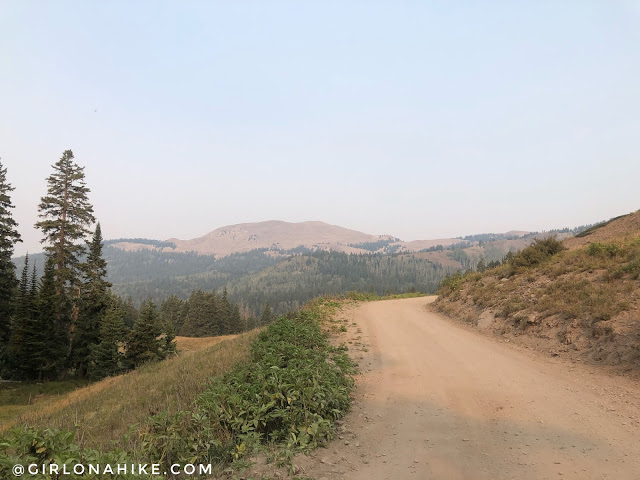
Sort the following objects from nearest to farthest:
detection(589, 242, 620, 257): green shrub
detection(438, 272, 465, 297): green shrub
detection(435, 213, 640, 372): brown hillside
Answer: detection(435, 213, 640, 372): brown hillside < detection(589, 242, 620, 257): green shrub < detection(438, 272, 465, 297): green shrub

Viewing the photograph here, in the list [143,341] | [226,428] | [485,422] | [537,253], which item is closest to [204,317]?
[143,341]

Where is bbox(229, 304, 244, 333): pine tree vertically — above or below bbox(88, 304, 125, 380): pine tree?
below

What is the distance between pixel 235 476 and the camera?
427cm

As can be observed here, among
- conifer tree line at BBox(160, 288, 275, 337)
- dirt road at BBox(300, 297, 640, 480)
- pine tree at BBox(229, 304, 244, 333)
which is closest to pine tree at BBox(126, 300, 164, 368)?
dirt road at BBox(300, 297, 640, 480)

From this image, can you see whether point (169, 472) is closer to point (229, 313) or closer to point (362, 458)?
point (362, 458)

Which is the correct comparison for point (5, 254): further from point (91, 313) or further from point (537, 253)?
point (537, 253)

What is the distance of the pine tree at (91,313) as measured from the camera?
3142cm

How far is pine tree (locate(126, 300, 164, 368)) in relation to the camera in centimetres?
3195

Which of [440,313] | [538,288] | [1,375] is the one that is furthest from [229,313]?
[538,288]

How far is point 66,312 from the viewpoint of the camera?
105 feet

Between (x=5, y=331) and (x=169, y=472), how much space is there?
3779cm

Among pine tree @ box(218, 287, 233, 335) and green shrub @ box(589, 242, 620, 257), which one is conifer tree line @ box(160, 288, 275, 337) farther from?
green shrub @ box(589, 242, 620, 257)

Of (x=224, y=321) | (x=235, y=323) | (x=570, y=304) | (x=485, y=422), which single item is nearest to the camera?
(x=485, y=422)

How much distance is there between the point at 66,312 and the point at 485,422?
3803cm
